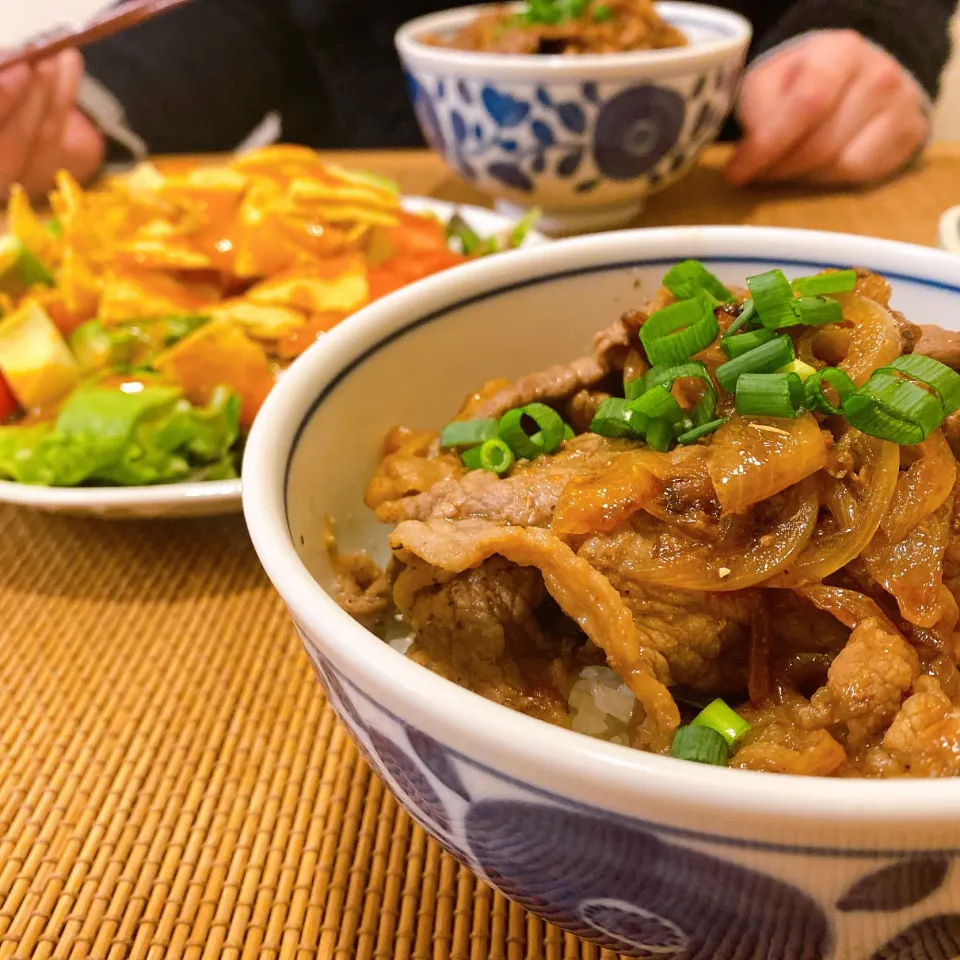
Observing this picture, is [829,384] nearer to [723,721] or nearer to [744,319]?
[744,319]

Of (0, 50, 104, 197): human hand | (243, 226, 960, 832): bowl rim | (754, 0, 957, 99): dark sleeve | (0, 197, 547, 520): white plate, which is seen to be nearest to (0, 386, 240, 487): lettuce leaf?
(0, 197, 547, 520): white plate

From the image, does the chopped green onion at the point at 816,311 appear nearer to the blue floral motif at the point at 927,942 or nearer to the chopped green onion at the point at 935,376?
the chopped green onion at the point at 935,376

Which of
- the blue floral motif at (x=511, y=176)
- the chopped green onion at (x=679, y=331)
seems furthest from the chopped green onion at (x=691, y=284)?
the blue floral motif at (x=511, y=176)

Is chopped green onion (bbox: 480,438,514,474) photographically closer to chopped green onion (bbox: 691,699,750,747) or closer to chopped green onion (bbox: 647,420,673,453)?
chopped green onion (bbox: 647,420,673,453)

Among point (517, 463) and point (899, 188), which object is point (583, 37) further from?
point (517, 463)

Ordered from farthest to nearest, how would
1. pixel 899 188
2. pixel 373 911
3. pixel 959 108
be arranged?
pixel 959 108
pixel 899 188
pixel 373 911

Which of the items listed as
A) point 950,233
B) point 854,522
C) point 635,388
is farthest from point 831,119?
point 854,522

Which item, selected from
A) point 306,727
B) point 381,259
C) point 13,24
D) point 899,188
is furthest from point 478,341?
point 13,24
